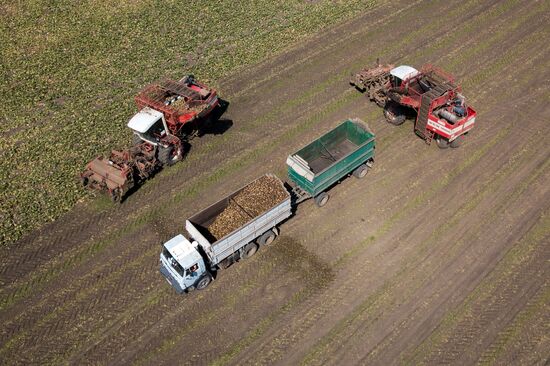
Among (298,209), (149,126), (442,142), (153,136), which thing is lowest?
(298,209)

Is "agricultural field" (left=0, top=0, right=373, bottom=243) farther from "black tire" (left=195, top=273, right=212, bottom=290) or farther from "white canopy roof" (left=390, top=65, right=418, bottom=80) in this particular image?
"white canopy roof" (left=390, top=65, right=418, bottom=80)

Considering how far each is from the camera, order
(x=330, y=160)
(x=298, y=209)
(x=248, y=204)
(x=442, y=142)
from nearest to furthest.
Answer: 1. (x=248, y=204)
2. (x=298, y=209)
3. (x=330, y=160)
4. (x=442, y=142)

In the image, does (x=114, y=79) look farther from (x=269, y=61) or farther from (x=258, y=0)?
(x=258, y=0)

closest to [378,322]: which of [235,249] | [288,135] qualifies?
[235,249]

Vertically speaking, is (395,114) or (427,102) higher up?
(427,102)

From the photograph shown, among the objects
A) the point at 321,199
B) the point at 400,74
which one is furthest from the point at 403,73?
the point at 321,199

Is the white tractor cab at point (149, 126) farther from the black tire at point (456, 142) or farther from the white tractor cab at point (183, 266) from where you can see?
the black tire at point (456, 142)

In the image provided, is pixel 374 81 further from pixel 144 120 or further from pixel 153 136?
pixel 144 120

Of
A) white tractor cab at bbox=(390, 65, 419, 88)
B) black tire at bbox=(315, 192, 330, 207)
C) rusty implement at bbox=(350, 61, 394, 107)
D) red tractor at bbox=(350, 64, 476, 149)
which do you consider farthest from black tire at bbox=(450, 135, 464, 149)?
black tire at bbox=(315, 192, 330, 207)
